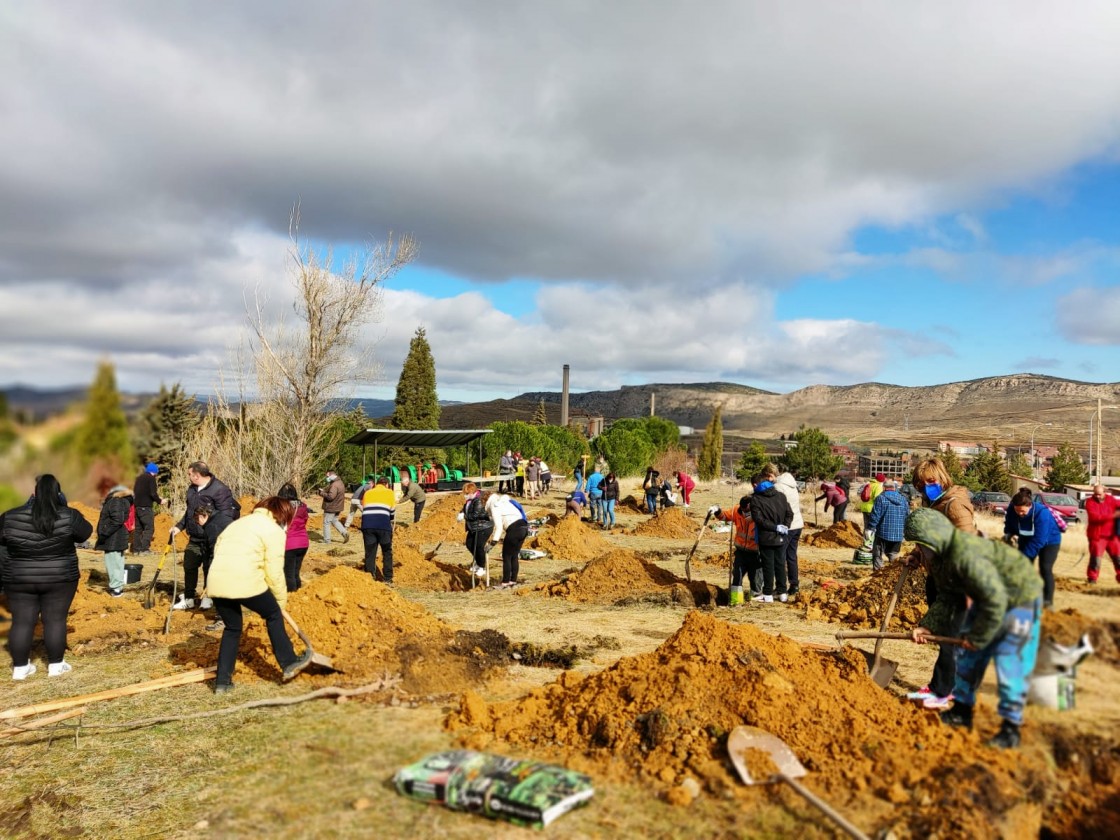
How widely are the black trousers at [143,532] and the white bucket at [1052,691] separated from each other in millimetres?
14030

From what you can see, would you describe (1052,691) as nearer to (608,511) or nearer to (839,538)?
(839,538)

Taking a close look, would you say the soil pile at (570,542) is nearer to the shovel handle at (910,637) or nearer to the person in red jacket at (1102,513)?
the person in red jacket at (1102,513)

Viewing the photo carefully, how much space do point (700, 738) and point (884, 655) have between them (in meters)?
3.50

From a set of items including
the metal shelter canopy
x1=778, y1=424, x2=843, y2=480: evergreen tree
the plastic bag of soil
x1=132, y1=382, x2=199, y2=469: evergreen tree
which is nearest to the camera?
x1=132, y1=382, x2=199, y2=469: evergreen tree

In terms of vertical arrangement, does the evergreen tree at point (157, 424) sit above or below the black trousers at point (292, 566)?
above

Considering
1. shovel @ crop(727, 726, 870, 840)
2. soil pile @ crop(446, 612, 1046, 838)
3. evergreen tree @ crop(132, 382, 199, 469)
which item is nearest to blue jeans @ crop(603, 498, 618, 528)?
soil pile @ crop(446, 612, 1046, 838)

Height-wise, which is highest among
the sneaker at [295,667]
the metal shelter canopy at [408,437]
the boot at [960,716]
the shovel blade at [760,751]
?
the metal shelter canopy at [408,437]

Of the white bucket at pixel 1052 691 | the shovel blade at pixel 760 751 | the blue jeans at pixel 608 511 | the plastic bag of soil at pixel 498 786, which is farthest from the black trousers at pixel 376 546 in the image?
the blue jeans at pixel 608 511

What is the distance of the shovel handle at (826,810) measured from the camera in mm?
3639

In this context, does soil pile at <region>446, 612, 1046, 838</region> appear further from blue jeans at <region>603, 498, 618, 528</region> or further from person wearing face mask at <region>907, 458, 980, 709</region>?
blue jeans at <region>603, 498, 618, 528</region>

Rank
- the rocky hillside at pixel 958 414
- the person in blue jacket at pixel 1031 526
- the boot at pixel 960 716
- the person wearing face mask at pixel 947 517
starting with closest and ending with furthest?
1. the boot at pixel 960 716
2. the person wearing face mask at pixel 947 517
3. the person in blue jacket at pixel 1031 526
4. the rocky hillside at pixel 958 414

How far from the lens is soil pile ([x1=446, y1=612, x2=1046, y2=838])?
12.9 feet

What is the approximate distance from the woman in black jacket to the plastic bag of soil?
3557mm

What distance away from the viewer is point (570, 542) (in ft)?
54.7
